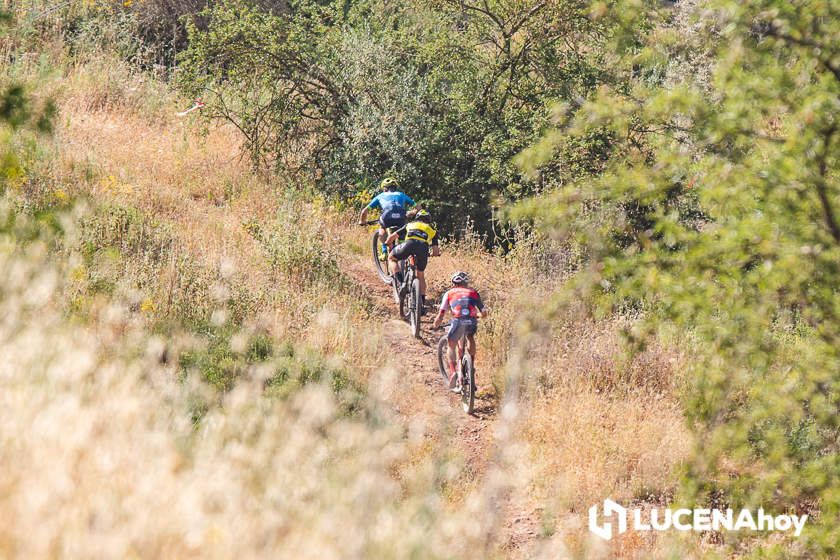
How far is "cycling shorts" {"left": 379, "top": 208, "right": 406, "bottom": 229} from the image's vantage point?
43.2 feet

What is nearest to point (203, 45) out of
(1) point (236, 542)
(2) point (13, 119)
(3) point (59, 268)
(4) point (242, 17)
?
(4) point (242, 17)

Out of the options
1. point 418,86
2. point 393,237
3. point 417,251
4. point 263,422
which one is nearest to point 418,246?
point 417,251

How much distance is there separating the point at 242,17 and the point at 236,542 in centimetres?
1556

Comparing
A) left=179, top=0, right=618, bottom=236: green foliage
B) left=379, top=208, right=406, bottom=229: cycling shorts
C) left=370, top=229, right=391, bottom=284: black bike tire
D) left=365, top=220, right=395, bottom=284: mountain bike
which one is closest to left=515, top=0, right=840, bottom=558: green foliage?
left=379, top=208, right=406, bottom=229: cycling shorts

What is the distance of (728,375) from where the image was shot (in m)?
5.82

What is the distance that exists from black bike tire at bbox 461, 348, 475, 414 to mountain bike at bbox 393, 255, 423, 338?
179 cm

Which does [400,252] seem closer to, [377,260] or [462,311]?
[462,311]

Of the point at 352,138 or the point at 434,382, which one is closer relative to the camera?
the point at 434,382

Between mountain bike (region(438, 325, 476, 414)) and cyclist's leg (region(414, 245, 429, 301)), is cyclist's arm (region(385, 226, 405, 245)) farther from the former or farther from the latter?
mountain bike (region(438, 325, 476, 414))

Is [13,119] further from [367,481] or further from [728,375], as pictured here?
[728,375]

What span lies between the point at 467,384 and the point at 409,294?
95.2 inches

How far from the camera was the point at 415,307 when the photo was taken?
1217 centimetres

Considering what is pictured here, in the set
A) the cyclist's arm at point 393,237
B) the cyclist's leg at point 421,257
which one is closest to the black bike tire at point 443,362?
the cyclist's leg at point 421,257

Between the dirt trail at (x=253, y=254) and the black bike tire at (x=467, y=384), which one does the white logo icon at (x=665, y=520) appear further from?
the black bike tire at (x=467, y=384)
